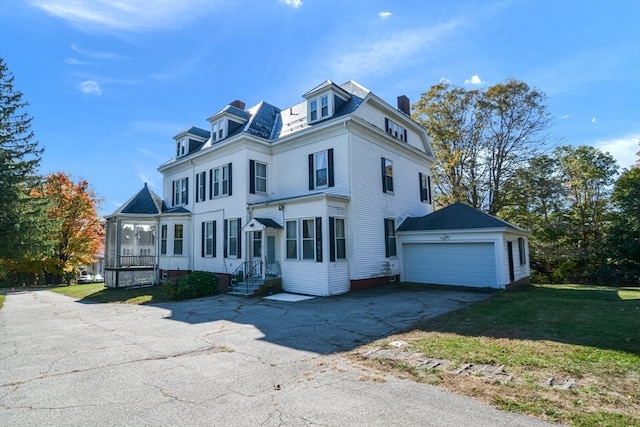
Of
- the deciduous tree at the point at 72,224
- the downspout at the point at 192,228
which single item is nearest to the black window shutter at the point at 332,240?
the downspout at the point at 192,228

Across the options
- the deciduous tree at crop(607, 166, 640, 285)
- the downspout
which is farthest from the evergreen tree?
the deciduous tree at crop(607, 166, 640, 285)

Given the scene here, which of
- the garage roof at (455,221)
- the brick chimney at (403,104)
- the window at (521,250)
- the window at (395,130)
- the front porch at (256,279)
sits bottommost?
the front porch at (256,279)

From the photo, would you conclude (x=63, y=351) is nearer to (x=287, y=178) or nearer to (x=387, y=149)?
(x=287, y=178)

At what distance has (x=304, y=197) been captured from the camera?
14.3 metres

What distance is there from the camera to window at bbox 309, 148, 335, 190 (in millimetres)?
15648

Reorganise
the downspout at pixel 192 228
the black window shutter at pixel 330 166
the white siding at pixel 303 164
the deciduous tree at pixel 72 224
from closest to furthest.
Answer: the white siding at pixel 303 164, the black window shutter at pixel 330 166, the downspout at pixel 192 228, the deciduous tree at pixel 72 224

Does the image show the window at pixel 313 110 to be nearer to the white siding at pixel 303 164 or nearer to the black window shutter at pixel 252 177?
the white siding at pixel 303 164

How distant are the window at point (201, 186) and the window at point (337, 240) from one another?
8.75 metres

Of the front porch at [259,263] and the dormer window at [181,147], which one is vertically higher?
the dormer window at [181,147]

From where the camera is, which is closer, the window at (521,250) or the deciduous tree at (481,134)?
the window at (521,250)

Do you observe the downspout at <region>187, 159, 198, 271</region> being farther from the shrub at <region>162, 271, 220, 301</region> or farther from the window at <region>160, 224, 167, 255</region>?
the shrub at <region>162, 271, 220, 301</region>

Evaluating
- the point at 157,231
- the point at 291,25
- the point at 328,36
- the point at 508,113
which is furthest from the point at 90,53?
the point at 508,113

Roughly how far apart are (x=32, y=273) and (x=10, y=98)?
18.9 metres

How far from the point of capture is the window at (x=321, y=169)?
15.6 meters
